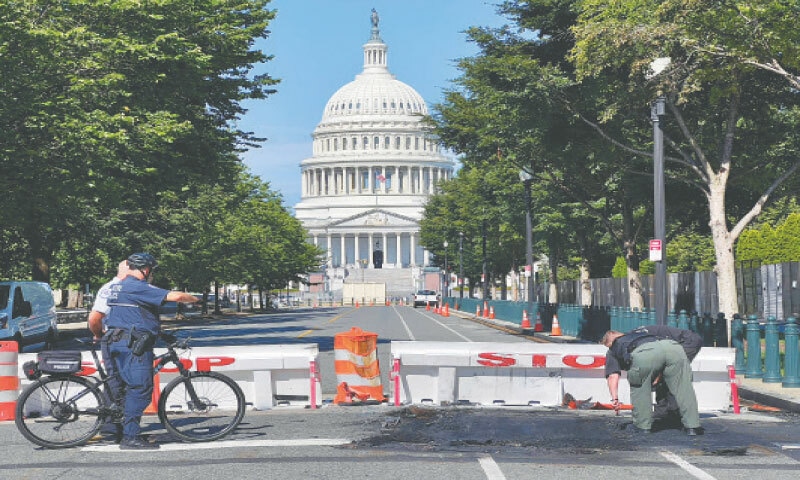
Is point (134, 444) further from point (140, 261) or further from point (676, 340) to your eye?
point (676, 340)

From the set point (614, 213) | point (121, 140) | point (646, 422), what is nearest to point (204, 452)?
point (646, 422)

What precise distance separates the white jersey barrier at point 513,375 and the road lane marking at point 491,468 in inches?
170

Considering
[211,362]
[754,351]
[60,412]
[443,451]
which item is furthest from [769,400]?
[60,412]

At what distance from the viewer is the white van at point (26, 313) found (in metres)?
26.8

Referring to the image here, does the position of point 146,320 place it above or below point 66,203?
below

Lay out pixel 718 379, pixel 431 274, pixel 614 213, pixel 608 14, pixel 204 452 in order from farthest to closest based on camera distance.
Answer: pixel 431 274 < pixel 614 213 < pixel 608 14 < pixel 718 379 < pixel 204 452

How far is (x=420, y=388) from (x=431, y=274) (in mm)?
143551

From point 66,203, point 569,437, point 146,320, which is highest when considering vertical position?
point 66,203

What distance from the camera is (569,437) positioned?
11.5m

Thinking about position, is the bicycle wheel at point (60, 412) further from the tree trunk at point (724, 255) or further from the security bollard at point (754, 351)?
the tree trunk at point (724, 255)

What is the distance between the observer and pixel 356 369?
15.1 m

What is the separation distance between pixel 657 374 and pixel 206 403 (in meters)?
4.48

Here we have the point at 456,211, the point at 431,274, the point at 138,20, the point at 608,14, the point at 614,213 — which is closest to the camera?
the point at 608,14

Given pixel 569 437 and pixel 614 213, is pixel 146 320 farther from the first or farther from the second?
pixel 614 213
